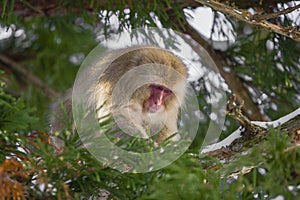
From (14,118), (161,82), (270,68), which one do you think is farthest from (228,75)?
(14,118)

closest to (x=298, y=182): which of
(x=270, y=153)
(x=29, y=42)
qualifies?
(x=270, y=153)

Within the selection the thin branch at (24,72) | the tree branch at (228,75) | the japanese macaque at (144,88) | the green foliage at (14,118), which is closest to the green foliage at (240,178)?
the green foliage at (14,118)

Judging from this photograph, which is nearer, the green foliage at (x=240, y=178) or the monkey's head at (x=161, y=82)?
the green foliage at (x=240, y=178)

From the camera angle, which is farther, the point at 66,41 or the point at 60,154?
the point at 66,41

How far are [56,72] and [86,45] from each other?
197mm

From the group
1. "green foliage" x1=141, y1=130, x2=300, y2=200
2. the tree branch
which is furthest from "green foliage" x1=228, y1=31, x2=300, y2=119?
"green foliage" x1=141, y1=130, x2=300, y2=200

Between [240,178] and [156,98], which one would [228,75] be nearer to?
[156,98]

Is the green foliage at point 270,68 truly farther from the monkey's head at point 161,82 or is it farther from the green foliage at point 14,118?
the green foliage at point 14,118

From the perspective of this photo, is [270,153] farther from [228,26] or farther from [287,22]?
[228,26]

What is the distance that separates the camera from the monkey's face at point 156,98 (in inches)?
53.2

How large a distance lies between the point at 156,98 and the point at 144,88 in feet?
0.14

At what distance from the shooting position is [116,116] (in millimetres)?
1293

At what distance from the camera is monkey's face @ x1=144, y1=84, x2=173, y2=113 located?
4.44 ft

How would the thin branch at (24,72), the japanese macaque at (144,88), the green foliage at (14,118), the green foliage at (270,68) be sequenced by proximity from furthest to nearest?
the thin branch at (24,72), the green foliage at (270,68), the japanese macaque at (144,88), the green foliage at (14,118)
